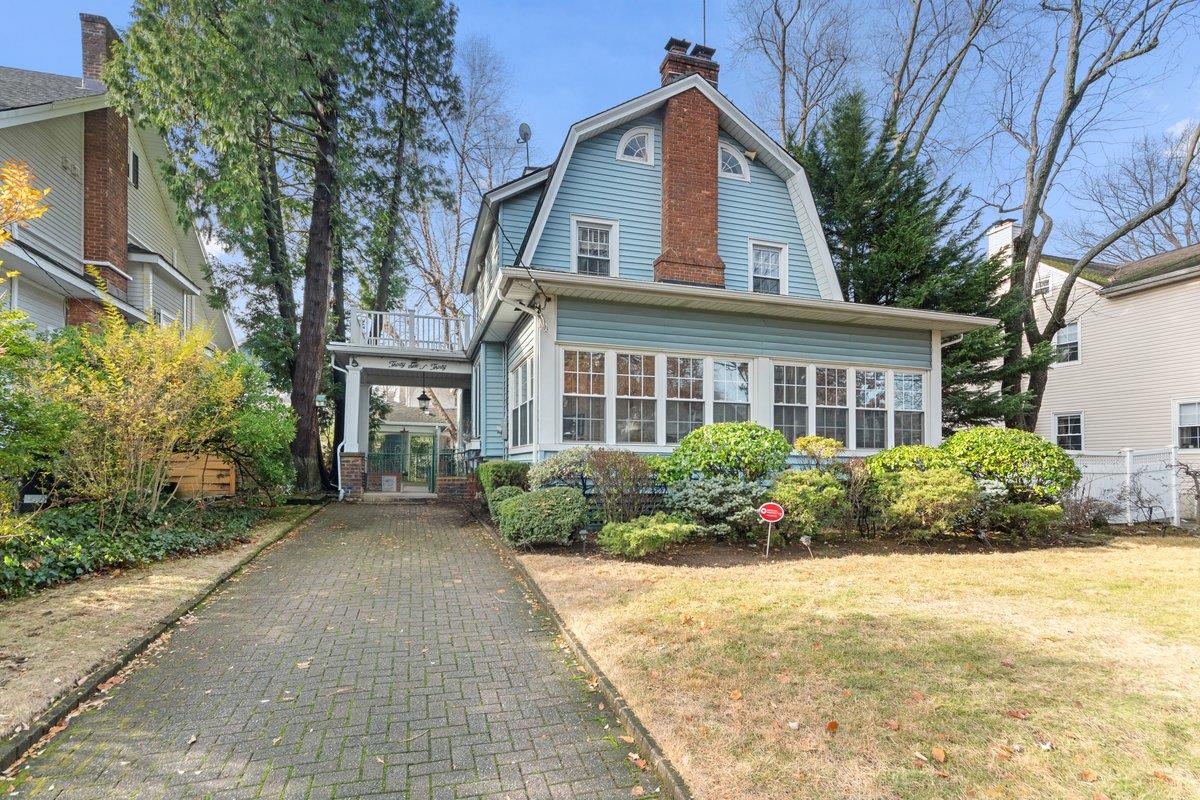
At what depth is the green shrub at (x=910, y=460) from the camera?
9.23 m

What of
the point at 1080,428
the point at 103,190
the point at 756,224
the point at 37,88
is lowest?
the point at 1080,428

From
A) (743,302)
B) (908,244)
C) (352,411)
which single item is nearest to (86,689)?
(743,302)

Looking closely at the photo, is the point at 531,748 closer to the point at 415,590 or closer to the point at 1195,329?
the point at 415,590

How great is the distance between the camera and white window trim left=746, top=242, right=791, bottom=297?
13.0 metres

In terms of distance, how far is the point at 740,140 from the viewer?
1327cm

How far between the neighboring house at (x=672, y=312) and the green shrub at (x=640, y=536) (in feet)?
7.50

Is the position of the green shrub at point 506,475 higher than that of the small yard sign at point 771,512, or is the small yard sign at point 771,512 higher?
the green shrub at point 506,475

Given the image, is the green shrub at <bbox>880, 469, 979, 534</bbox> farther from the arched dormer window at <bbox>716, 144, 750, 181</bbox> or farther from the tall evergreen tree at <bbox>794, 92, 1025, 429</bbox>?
the arched dormer window at <bbox>716, 144, 750, 181</bbox>

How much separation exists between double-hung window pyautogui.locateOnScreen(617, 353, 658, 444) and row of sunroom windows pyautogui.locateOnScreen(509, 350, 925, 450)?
0.02 meters

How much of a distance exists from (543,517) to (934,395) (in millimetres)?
8369

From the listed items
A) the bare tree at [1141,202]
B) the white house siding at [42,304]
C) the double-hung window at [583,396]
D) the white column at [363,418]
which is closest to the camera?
the double-hung window at [583,396]

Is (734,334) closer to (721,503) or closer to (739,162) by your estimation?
(721,503)

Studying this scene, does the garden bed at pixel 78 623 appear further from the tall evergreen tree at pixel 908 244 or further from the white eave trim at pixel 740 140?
the tall evergreen tree at pixel 908 244

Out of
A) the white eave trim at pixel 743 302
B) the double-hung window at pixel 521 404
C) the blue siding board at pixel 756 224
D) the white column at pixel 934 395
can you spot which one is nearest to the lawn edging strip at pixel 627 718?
the white eave trim at pixel 743 302
